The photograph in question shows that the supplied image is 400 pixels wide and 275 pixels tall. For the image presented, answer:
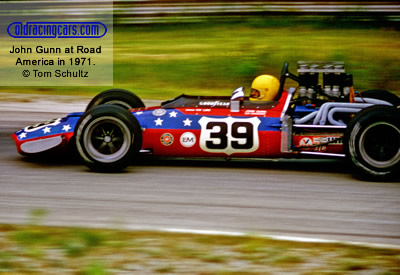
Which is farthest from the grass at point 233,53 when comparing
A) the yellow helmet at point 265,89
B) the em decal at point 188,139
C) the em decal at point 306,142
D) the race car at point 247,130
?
the em decal at point 306,142

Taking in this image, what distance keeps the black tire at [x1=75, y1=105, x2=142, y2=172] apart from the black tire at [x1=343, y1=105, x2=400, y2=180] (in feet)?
7.23

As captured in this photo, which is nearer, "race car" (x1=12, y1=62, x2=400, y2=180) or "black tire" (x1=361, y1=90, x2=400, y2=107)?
"race car" (x1=12, y1=62, x2=400, y2=180)

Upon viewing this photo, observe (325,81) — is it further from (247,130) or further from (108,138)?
(108,138)

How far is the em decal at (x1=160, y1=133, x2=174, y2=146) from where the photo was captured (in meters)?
7.62

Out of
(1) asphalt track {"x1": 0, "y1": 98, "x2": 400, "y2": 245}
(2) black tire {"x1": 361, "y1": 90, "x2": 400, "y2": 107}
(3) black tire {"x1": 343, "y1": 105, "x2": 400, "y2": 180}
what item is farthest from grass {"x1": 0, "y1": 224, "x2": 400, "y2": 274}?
(2) black tire {"x1": 361, "y1": 90, "x2": 400, "y2": 107}

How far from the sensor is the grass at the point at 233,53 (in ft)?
49.5

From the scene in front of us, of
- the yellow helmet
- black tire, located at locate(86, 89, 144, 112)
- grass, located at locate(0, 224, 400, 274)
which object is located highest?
the yellow helmet

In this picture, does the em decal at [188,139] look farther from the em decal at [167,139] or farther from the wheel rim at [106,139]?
the wheel rim at [106,139]

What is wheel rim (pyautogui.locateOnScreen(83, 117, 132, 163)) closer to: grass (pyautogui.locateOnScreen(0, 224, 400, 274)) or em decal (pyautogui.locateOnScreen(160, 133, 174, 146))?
em decal (pyautogui.locateOnScreen(160, 133, 174, 146))

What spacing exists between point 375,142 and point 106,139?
281cm

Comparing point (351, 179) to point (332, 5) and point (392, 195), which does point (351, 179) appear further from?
point (332, 5)

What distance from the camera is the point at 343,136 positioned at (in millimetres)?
7125

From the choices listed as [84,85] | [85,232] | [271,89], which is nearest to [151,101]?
[84,85]

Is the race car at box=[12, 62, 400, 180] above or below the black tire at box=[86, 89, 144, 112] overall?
below
